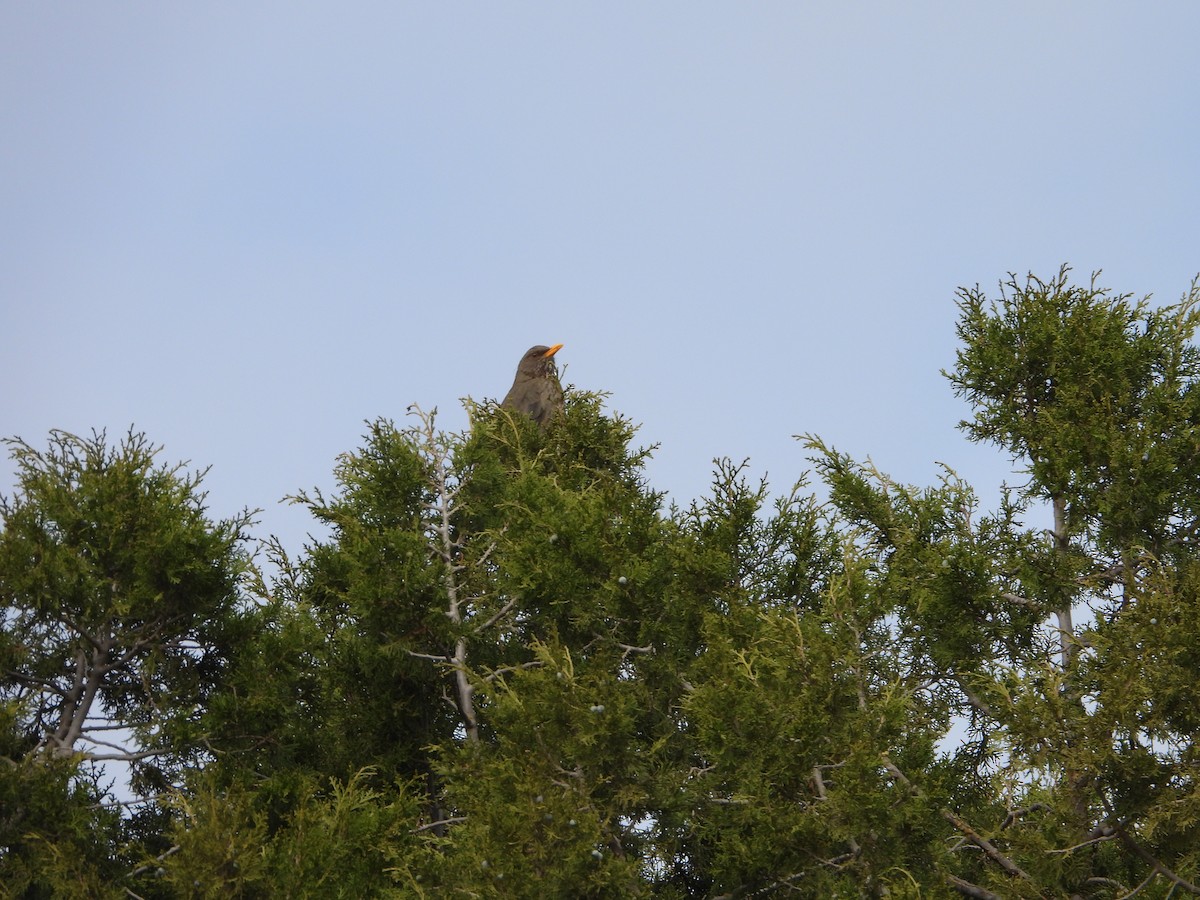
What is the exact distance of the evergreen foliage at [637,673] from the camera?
1091 centimetres

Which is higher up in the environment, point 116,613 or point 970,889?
point 116,613

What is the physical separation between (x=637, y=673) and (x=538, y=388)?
842cm

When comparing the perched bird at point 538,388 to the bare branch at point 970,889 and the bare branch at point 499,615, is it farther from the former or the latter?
the bare branch at point 970,889

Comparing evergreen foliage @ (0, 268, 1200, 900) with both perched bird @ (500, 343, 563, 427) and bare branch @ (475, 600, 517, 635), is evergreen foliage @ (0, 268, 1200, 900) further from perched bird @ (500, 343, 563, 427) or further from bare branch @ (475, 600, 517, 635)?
perched bird @ (500, 343, 563, 427)

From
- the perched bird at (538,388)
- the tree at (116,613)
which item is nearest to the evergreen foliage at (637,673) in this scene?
the tree at (116,613)

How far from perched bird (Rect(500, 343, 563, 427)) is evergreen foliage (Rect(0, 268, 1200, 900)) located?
3808mm

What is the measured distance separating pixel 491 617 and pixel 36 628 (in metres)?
4.33

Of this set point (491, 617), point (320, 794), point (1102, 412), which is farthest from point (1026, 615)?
point (320, 794)

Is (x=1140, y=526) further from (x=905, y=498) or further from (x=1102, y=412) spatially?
(x=905, y=498)

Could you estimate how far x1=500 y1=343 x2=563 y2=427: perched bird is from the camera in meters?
20.5

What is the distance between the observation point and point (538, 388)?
20.9 meters

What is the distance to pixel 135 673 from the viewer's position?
1395 centimetres

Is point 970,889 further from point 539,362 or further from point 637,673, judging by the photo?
point 539,362

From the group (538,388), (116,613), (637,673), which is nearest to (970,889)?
(637,673)
